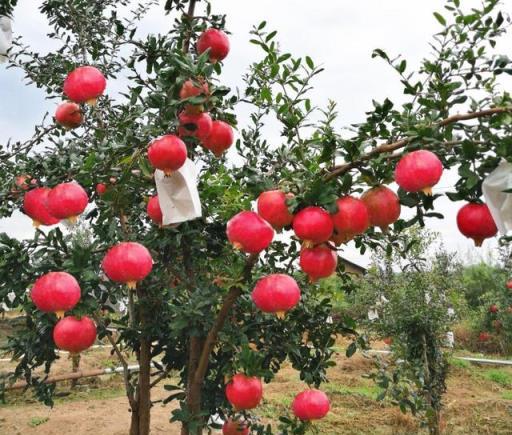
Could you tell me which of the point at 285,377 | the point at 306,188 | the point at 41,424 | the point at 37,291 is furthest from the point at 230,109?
the point at 285,377

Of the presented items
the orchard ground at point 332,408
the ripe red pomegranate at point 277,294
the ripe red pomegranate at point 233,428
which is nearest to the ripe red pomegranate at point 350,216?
the ripe red pomegranate at point 277,294

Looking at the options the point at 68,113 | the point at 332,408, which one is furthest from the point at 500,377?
the point at 68,113

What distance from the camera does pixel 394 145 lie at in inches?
56.1

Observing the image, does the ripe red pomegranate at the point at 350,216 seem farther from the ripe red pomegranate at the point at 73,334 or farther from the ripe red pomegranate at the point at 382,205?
the ripe red pomegranate at the point at 73,334

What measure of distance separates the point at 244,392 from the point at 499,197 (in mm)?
1161

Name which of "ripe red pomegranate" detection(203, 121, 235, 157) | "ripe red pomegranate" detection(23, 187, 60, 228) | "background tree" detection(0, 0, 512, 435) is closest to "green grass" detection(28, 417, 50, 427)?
"background tree" detection(0, 0, 512, 435)

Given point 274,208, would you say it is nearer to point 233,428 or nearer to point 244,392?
point 244,392

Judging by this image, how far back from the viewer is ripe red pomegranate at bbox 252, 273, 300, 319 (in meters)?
1.65

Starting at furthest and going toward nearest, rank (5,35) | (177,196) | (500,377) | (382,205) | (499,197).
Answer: (500,377) < (5,35) < (177,196) < (382,205) < (499,197)

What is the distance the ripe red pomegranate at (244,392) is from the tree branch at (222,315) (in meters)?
0.16

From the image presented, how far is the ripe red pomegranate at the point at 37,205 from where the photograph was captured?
1.96 meters

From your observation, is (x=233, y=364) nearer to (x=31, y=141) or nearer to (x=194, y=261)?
(x=194, y=261)

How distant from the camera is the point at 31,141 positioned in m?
2.78

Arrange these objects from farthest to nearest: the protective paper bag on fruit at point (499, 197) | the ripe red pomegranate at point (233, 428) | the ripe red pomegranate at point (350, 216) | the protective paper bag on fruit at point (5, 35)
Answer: the protective paper bag on fruit at point (5, 35) → the ripe red pomegranate at point (233, 428) → the ripe red pomegranate at point (350, 216) → the protective paper bag on fruit at point (499, 197)
